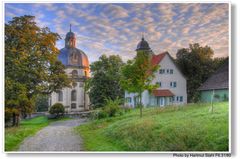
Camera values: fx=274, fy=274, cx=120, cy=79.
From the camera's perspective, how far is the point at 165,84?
663cm

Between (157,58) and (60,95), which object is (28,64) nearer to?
(60,95)

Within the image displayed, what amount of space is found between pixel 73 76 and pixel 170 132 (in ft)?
8.87

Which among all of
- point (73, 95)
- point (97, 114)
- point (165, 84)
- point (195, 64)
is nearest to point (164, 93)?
point (165, 84)

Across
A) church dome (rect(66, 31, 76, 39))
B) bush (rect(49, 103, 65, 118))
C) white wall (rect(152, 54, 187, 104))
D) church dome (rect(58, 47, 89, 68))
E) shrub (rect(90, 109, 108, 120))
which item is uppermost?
church dome (rect(66, 31, 76, 39))

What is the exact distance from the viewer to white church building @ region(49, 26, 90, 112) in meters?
5.94

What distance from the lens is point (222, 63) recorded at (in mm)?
5641

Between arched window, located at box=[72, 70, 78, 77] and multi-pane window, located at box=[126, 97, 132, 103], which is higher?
arched window, located at box=[72, 70, 78, 77]

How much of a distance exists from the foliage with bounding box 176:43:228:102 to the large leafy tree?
110 inches

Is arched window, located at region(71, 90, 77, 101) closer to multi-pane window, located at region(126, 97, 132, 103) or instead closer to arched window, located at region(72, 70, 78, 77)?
arched window, located at region(72, 70, 78, 77)

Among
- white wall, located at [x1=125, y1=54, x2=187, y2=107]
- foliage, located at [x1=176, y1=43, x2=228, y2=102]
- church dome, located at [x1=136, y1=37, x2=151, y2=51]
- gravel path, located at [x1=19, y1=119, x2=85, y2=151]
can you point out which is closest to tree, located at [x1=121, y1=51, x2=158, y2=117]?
white wall, located at [x1=125, y1=54, x2=187, y2=107]

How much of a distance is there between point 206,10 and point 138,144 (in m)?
3.01

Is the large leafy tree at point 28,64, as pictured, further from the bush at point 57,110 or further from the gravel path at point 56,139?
the gravel path at point 56,139

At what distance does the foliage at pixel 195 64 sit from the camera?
5906 millimetres
